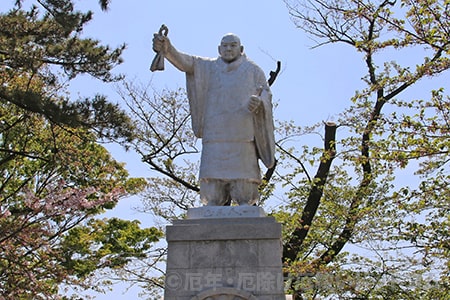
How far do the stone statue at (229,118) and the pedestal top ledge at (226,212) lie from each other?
19 cm

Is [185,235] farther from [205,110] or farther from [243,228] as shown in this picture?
[205,110]

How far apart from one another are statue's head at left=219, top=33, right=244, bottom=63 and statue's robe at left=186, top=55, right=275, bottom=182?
7cm

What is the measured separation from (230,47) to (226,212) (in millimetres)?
1940

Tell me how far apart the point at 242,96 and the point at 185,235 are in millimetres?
1751

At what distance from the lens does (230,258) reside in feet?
23.3

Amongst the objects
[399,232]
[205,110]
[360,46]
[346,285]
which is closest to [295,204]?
[346,285]

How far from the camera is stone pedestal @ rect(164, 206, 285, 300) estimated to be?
700 cm

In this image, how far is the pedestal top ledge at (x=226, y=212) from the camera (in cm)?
741

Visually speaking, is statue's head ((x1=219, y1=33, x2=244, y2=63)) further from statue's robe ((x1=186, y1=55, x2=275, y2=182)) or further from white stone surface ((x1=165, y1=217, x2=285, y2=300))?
Result: white stone surface ((x1=165, y1=217, x2=285, y2=300))

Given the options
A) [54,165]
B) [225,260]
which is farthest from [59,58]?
[225,260]

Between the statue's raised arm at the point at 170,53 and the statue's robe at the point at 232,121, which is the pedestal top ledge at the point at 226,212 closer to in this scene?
the statue's robe at the point at 232,121

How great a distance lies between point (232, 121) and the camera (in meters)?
7.78

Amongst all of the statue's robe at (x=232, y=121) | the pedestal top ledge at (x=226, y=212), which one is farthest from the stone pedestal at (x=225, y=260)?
the statue's robe at (x=232, y=121)

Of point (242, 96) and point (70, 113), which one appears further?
point (70, 113)
